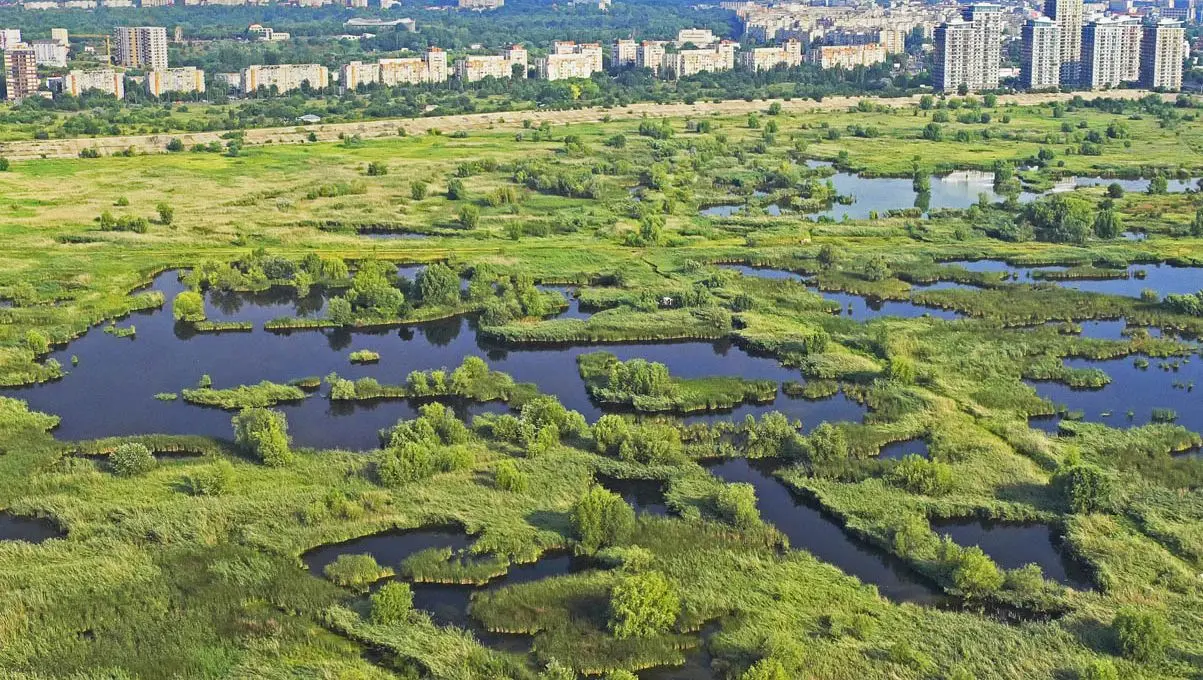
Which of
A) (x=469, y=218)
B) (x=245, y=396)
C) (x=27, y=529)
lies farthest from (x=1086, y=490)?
(x=469, y=218)

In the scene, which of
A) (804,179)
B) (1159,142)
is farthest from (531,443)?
(1159,142)

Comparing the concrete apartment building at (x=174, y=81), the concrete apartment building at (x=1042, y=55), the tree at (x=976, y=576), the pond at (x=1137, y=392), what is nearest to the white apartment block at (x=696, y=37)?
the concrete apartment building at (x=1042, y=55)

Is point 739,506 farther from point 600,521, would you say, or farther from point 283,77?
point 283,77

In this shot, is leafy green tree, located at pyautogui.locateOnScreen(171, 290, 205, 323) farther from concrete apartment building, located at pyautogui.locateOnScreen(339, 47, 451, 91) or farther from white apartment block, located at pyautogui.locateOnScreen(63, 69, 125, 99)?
concrete apartment building, located at pyautogui.locateOnScreen(339, 47, 451, 91)

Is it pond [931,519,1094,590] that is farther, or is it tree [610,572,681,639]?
pond [931,519,1094,590]

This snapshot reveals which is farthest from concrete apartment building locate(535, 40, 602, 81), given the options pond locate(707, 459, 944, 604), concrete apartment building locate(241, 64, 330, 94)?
pond locate(707, 459, 944, 604)

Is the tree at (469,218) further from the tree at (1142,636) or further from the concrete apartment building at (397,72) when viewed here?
the concrete apartment building at (397,72)
